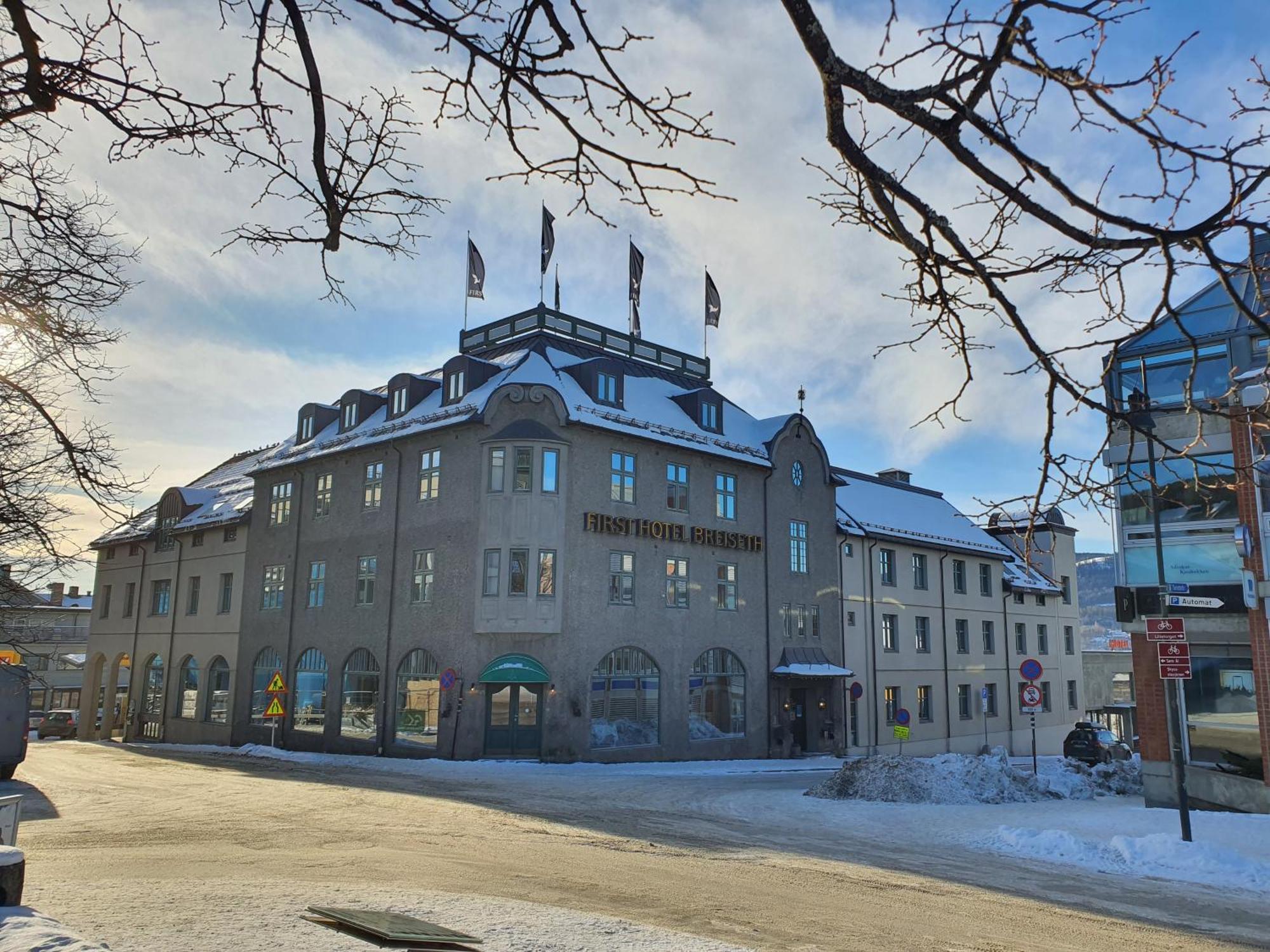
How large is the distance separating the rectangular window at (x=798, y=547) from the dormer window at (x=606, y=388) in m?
9.74

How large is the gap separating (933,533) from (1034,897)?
126 feet

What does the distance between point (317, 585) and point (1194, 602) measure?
94.9 ft

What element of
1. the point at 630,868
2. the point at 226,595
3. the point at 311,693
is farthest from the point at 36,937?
the point at 226,595

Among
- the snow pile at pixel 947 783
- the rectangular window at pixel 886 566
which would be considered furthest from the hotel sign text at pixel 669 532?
the snow pile at pixel 947 783

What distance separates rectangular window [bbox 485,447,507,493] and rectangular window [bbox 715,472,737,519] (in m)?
8.88

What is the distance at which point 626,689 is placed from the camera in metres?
31.5

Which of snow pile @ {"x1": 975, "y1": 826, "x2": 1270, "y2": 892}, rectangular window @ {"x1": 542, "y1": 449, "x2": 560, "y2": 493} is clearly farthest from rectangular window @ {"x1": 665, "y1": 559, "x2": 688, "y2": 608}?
snow pile @ {"x1": 975, "y1": 826, "x2": 1270, "y2": 892}

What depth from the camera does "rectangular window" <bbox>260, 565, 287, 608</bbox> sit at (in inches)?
1495

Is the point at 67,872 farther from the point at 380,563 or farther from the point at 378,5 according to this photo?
the point at 380,563

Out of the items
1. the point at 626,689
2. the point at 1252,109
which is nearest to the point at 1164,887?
the point at 1252,109

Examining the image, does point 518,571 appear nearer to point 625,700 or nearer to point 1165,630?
point 625,700

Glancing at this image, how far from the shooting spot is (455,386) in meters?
33.3

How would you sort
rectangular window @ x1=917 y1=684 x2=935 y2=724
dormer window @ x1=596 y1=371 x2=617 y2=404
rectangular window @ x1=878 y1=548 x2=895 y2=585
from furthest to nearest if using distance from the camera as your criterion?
rectangular window @ x1=917 y1=684 x2=935 y2=724 → rectangular window @ x1=878 y1=548 x2=895 y2=585 → dormer window @ x1=596 y1=371 x2=617 y2=404

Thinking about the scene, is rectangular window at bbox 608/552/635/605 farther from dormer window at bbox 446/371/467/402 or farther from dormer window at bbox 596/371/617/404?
dormer window at bbox 446/371/467/402
